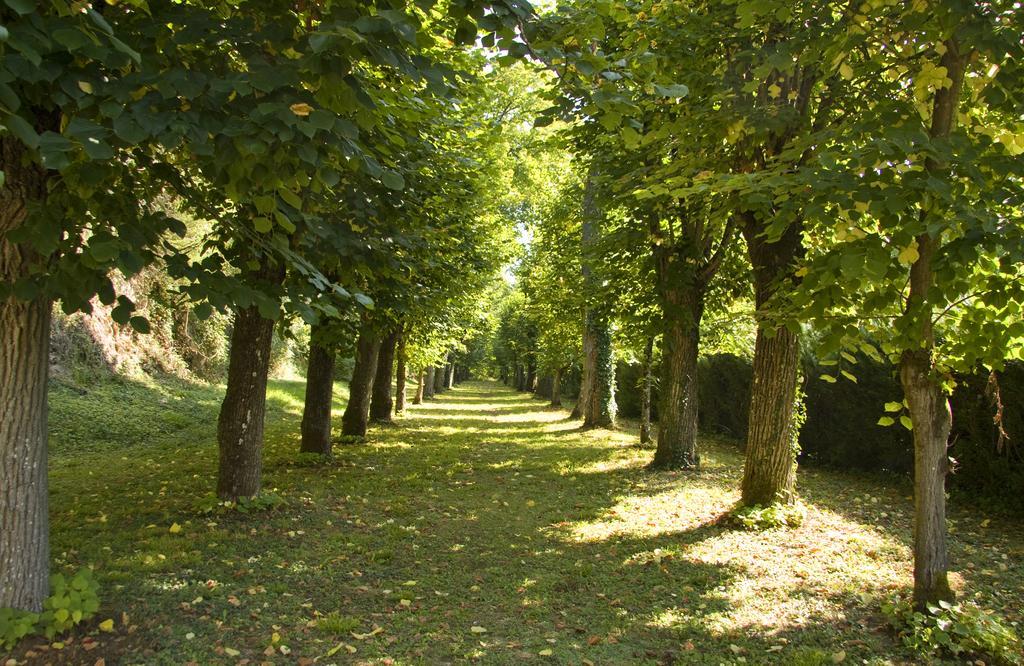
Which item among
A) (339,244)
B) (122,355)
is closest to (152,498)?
(339,244)

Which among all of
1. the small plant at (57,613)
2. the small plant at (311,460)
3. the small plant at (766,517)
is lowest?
the small plant at (311,460)

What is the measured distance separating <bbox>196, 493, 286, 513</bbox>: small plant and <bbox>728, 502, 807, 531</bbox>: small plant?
17.9ft

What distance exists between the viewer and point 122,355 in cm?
1644

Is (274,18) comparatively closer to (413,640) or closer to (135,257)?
(135,257)

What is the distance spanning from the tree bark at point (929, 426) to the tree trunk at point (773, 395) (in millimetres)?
2701

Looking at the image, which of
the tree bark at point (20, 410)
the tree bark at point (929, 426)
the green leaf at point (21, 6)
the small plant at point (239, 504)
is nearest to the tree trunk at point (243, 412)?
the small plant at point (239, 504)

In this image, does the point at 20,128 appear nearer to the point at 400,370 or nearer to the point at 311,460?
the point at 311,460

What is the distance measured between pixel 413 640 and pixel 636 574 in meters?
2.47

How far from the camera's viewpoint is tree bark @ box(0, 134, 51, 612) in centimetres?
364

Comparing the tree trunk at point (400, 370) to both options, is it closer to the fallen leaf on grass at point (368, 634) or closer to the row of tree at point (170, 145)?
the fallen leaf on grass at point (368, 634)

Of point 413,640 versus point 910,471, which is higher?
point 910,471

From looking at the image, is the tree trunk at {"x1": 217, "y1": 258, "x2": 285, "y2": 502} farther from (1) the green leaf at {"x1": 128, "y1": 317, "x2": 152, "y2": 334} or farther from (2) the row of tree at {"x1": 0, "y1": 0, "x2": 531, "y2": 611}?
(1) the green leaf at {"x1": 128, "y1": 317, "x2": 152, "y2": 334}

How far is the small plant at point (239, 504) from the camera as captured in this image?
675 cm

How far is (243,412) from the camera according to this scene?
22.9 feet
